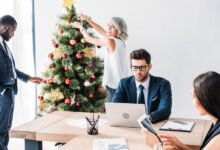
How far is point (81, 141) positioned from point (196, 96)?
2.26ft

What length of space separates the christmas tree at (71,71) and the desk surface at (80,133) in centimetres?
146

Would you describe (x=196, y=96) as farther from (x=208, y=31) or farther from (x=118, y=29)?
(x=208, y=31)

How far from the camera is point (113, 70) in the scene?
12.5 ft

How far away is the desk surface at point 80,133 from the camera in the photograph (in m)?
1.92

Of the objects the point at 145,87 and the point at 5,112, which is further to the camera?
the point at 5,112

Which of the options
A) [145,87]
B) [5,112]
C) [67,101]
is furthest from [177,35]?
[5,112]

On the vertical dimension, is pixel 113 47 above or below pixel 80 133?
above

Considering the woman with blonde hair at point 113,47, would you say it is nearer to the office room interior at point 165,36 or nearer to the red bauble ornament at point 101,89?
the red bauble ornament at point 101,89

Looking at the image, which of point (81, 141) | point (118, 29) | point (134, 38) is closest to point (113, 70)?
point (118, 29)

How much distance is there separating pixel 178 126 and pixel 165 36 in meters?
2.25

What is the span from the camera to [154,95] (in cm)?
275

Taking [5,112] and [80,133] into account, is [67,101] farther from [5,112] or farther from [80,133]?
[80,133]

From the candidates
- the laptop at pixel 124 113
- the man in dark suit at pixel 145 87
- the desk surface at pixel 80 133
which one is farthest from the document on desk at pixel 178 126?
the man in dark suit at pixel 145 87

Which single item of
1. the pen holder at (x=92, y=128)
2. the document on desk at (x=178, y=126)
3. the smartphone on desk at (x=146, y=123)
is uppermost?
the smartphone on desk at (x=146, y=123)
